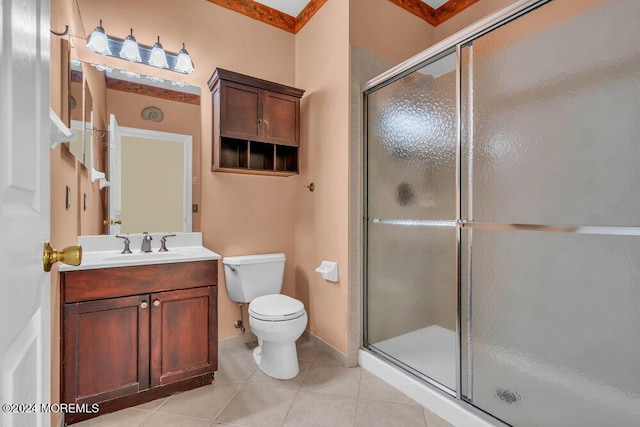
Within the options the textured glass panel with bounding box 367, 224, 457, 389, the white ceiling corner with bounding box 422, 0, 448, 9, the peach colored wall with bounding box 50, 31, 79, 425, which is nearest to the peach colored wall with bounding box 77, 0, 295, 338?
the peach colored wall with bounding box 50, 31, 79, 425

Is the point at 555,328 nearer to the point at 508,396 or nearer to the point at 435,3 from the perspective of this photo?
the point at 508,396

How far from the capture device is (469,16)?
8.24 feet

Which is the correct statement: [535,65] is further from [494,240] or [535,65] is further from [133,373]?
[133,373]

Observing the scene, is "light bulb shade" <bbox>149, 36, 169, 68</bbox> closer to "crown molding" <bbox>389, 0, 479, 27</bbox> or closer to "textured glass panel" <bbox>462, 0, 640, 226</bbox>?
"crown molding" <bbox>389, 0, 479, 27</bbox>

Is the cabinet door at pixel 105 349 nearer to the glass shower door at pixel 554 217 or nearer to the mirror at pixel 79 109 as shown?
the mirror at pixel 79 109

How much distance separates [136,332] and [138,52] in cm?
180

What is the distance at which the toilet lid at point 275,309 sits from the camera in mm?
1965

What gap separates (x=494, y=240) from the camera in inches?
61.3

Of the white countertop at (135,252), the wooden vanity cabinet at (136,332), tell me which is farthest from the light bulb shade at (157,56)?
the wooden vanity cabinet at (136,332)

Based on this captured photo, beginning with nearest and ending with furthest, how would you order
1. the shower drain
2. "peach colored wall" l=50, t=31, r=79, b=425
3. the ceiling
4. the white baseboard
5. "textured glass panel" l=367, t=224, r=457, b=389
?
"peach colored wall" l=50, t=31, r=79, b=425, the shower drain, "textured glass panel" l=367, t=224, r=457, b=389, the white baseboard, the ceiling

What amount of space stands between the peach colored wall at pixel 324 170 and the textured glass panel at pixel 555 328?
945 mm

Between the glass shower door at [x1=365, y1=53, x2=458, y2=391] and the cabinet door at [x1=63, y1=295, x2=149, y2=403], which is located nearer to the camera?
the cabinet door at [x1=63, y1=295, x2=149, y2=403]

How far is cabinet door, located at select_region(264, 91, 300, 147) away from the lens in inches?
95.6

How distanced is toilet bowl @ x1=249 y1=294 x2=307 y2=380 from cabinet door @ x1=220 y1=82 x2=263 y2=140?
122 centimetres
